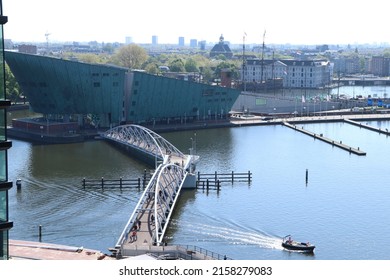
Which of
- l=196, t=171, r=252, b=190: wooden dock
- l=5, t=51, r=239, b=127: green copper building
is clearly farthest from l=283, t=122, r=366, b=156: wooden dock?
l=196, t=171, r=252, b=190: wooden dock

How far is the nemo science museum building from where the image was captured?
4728cm

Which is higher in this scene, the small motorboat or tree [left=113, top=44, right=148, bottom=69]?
tree [left=113, top=44, right=148, bottom=69]

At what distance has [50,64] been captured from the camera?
46.7m

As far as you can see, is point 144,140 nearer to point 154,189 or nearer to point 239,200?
point 239,200

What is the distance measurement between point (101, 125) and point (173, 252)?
1221 inches

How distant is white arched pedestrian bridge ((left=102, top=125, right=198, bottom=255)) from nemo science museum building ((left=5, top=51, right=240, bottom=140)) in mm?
5568

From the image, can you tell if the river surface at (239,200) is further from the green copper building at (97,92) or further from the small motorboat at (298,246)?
the green copper building at (97,92)

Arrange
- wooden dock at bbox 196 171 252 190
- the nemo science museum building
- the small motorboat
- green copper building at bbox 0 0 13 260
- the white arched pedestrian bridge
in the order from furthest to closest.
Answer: the nemo science museum building, wooden dock at bbox 196 171 252 190, the small motorboat, the white arched pedestrian bridge, green copper building at bbox 0 0 13 260

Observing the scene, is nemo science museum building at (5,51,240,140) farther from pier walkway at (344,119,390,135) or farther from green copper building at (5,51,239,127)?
pier walkway at (344,119,390,135)

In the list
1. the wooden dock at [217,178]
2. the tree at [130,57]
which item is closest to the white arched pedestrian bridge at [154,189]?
the wooden dock at [217,178]

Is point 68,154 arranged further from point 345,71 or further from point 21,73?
point 345,71

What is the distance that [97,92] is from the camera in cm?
4862

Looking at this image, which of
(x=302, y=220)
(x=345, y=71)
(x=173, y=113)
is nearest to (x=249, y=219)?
(x=302, y=220)

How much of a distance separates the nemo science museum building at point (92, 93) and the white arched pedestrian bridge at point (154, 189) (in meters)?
5.57
